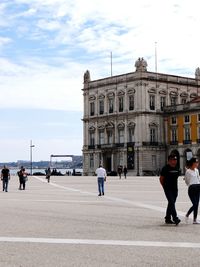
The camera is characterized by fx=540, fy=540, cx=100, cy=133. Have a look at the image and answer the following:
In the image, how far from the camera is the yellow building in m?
74.5

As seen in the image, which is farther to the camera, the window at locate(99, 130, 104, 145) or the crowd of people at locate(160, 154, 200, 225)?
the window at locate(99, 130, 104, 145)

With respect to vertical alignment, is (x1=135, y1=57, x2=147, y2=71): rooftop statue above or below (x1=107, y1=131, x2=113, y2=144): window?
above

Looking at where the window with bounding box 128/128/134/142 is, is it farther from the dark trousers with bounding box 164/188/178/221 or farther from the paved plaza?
the dark trousers with bounding box 164/188/178/221

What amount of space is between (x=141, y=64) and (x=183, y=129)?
11.2 metres

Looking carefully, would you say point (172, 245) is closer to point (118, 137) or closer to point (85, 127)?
point (118, 137)

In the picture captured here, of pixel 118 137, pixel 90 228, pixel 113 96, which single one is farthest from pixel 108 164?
pixel 90 228

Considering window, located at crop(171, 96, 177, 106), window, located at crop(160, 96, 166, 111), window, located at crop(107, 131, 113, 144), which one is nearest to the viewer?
window, located at crop(160, 96, 166, 111)

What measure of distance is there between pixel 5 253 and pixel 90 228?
3397 mm

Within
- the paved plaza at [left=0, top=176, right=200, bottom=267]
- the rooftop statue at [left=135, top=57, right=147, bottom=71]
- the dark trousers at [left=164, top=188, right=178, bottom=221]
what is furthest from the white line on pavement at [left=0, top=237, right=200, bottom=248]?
the rooftop statue at [left=135, top=57, right=147, bottom=71]

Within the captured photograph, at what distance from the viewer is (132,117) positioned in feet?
261

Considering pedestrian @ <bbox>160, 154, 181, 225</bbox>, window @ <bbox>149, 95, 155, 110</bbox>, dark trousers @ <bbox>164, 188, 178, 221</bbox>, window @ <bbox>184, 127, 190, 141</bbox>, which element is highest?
window @ <bbox>149, 95, 155, 110</bbox>

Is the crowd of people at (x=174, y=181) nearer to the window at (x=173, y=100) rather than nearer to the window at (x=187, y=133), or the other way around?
the window at (x=187, y=133)

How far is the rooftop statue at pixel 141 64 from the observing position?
77975 mm

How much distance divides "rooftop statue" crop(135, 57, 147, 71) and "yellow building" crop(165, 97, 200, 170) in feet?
22.8
